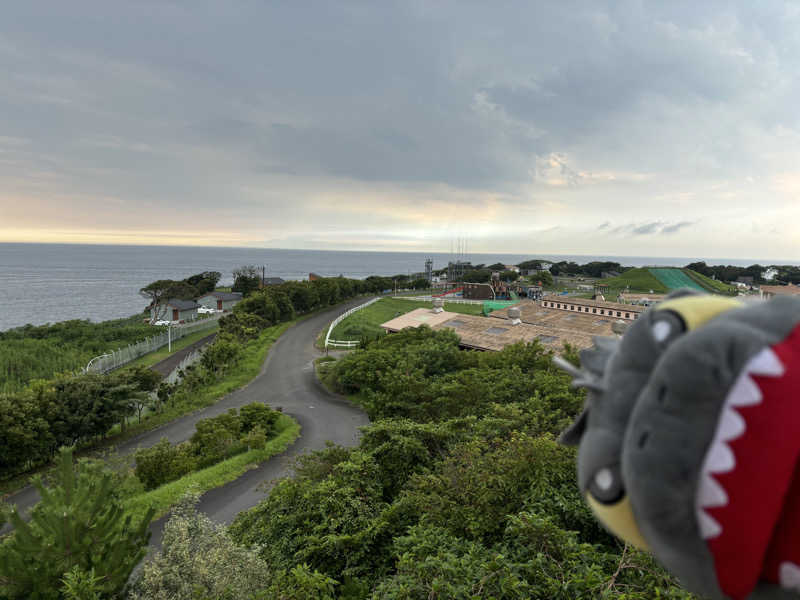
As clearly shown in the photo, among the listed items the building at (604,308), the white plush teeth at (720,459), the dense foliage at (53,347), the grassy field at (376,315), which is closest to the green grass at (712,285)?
the building at (604,308)

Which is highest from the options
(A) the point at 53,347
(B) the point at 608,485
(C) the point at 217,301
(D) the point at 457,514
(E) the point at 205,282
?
(B) the point at 608,485

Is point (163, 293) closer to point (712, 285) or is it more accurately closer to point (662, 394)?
point (662, 394)

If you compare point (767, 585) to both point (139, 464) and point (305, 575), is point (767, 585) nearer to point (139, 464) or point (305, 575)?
point (305, 575)

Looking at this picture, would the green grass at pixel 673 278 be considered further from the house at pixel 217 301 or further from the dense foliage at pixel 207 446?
the dense foliage at pixel 207 446

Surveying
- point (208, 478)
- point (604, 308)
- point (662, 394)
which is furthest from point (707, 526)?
point (604, 308)

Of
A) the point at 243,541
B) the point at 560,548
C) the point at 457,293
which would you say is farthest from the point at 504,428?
the point at 457,293
